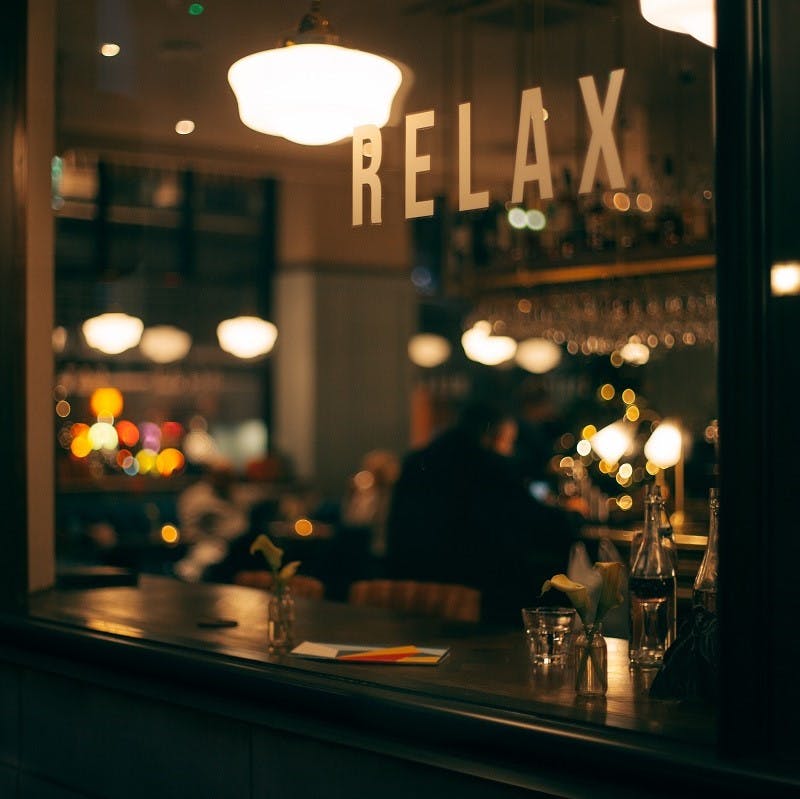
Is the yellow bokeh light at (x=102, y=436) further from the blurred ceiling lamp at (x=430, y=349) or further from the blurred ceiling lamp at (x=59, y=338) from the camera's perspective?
the blurred ceiling lamp at (x=59, y=338)

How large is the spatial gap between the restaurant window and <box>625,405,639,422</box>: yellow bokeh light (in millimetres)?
329

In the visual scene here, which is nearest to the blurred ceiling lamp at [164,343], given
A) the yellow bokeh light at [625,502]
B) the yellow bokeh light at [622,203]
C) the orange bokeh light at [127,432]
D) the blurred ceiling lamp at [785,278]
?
the orange bokeh light at [127,432]

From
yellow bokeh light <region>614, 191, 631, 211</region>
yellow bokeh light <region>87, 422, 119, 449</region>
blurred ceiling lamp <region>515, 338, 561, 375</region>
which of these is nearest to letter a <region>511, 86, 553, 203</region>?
yellow bokeh light <region>614, 191, 631, 211</region>

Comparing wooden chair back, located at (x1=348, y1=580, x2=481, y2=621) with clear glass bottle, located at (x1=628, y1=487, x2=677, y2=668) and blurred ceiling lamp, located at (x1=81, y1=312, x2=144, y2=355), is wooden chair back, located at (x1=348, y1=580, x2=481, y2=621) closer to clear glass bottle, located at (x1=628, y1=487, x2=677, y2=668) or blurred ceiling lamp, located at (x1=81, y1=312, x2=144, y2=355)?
clear glass bottle, located at (x1=628, y1=487, x2=677, y2=668)

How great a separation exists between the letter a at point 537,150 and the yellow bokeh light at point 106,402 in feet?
36.2

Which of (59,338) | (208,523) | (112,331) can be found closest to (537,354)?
(112,331)

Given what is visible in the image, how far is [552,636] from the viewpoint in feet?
7.82

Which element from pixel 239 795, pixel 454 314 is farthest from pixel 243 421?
pixel 239 795

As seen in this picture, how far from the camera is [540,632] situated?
7.86 feet

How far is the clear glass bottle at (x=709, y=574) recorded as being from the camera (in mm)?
2184

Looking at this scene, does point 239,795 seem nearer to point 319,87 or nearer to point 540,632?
point 540,632

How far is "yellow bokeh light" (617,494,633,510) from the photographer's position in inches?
276

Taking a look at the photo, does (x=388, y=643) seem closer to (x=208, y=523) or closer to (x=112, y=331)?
(x=208, y=523)

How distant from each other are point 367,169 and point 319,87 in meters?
0.22
